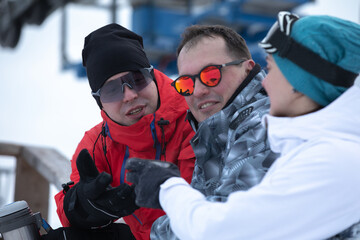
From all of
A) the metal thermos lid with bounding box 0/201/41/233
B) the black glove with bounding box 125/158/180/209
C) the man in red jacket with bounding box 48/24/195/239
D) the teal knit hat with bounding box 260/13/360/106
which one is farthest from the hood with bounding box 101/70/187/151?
the teal knit hat with bounding box 260/13/360/106

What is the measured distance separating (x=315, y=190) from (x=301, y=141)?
0.45 feet

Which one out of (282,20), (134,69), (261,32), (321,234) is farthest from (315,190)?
(261,32)

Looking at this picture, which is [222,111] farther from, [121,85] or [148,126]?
[121,85]

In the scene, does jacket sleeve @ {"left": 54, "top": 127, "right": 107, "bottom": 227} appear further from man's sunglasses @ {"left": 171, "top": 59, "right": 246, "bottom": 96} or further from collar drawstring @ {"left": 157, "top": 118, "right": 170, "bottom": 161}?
man's sunglasses @ {"left": 171, "top": 59, "right": 246, "bottom": 96}

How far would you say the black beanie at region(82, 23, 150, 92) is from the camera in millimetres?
1819

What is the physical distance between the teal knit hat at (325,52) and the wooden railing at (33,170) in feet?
5.52

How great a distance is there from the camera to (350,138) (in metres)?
1.01

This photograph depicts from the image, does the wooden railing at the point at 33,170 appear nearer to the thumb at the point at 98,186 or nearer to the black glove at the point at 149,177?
the thumb at the point at 98,186

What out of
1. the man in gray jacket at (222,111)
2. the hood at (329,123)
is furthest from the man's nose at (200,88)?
the hood at (329,123)

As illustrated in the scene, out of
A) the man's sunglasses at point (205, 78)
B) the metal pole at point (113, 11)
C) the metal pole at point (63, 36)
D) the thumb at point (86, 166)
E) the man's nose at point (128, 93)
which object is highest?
the man's sunglasses at point (205, 78)

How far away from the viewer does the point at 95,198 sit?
146cm

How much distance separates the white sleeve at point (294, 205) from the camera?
0.94 meters

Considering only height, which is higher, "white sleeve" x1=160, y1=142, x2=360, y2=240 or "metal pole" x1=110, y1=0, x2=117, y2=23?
"white sleeve" x1=160, y1=142, x2=360, y2=240

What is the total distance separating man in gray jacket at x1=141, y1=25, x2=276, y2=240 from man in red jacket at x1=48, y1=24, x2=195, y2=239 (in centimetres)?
18
